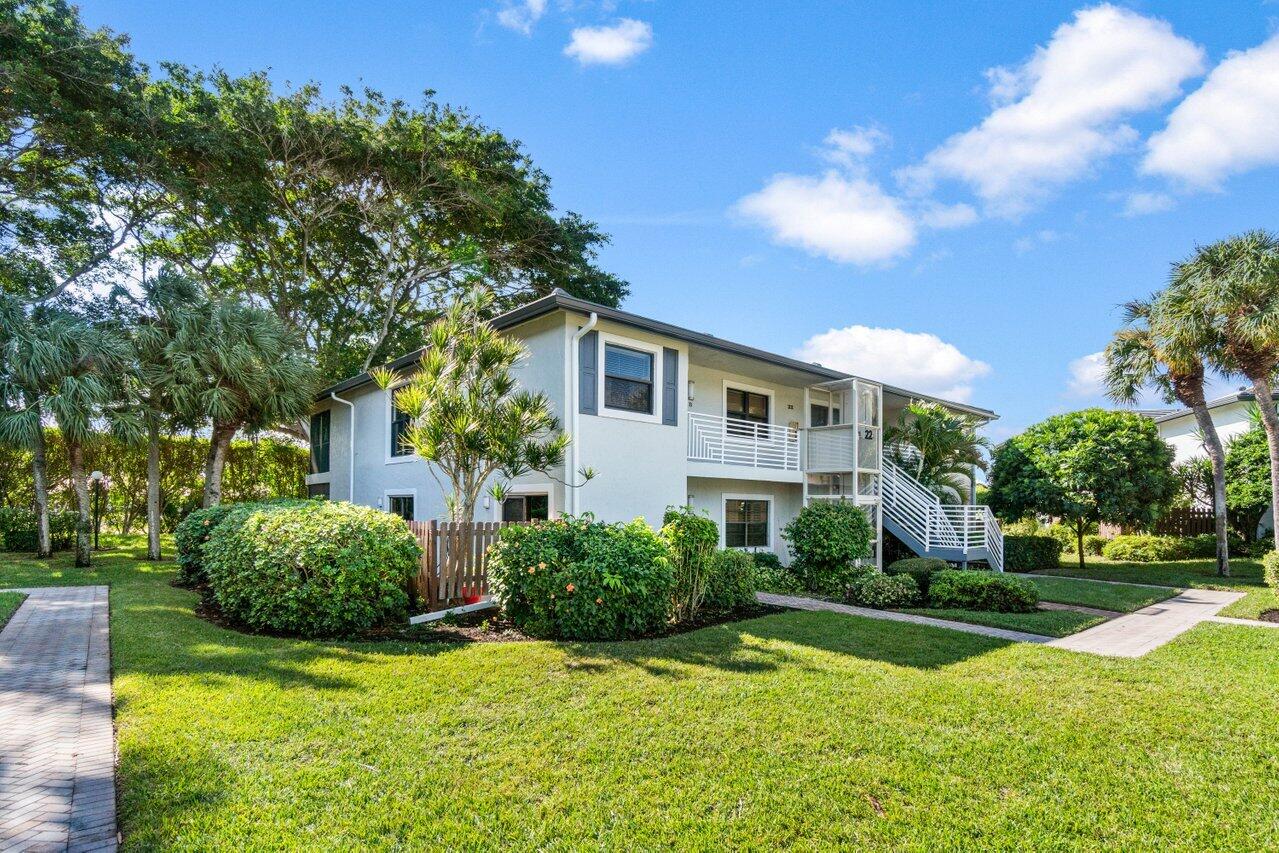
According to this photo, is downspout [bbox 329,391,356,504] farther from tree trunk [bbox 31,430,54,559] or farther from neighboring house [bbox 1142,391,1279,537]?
neighboring house [bbox 1142,391,1279,537]

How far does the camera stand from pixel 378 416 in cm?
1623

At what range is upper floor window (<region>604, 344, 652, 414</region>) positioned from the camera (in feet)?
36.8

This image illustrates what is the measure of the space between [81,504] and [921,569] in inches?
684

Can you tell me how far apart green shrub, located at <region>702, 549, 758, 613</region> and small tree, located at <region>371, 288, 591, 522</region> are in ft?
8.24

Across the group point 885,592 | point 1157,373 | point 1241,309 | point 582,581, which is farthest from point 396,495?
point 1157,373

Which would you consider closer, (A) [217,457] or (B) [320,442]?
(A) [217,457]

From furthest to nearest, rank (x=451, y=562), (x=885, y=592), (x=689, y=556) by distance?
1. (x=885, y=592)
2. (x=451, y=562)
3. (x=689, y=556)

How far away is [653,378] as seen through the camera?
1187 centimetres

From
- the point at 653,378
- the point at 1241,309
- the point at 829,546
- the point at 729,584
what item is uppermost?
the point at 1241,309

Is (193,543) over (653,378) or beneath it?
beneath

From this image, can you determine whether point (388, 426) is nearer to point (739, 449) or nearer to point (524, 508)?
point (524, 508)

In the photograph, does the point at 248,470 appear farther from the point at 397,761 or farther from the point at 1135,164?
the point at 1135,164

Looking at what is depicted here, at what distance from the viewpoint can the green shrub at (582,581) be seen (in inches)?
284

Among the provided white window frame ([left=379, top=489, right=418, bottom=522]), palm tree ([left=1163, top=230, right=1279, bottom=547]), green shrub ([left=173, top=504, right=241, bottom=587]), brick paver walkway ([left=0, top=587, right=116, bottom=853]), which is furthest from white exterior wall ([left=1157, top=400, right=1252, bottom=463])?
brick paver walkway ([left=0, top=587, right=116, bottom=853])
